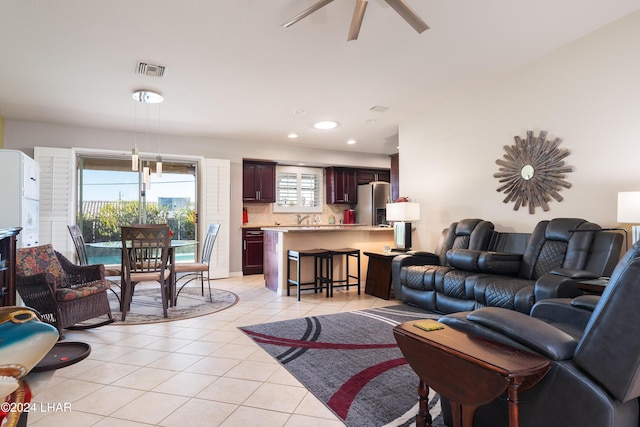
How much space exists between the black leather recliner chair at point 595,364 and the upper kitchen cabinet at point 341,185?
660 centimetres

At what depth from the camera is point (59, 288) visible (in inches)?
131

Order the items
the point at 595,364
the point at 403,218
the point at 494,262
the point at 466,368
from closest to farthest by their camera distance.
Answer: the point at 595,364 → the point at 466,368 → the point at 494,262 → the point at 403,218

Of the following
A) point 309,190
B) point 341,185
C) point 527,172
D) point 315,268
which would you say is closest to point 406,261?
point 315,268

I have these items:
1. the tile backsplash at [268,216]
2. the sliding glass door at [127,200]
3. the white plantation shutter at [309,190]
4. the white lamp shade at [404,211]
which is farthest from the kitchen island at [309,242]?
the white plantation shutter at [309,190]

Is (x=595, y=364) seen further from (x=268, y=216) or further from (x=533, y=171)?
(x=268, y=216)

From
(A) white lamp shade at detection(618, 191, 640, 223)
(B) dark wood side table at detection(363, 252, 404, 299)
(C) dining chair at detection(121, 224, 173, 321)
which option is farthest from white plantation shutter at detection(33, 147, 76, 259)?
(A) white lamp shade at detection(618, 191, 640, 223)

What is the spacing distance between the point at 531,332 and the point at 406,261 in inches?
115

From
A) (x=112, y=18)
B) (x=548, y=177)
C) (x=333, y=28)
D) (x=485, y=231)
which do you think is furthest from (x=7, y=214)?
(x=548, y=177)

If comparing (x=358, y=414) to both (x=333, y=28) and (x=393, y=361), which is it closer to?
(x=393, y=361)

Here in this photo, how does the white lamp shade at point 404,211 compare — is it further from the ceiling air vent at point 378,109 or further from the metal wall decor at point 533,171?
the ceiling air vent at point 378,109

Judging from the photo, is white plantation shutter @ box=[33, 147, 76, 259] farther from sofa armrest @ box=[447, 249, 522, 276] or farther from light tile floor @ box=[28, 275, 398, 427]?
sofa armrest @ box=[447, 249, 522, 276]

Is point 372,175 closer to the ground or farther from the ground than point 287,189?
farther from the ground

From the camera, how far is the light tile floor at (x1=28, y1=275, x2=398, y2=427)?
6.12 feet

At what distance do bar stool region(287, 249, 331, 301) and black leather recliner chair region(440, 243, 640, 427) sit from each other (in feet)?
10.9
